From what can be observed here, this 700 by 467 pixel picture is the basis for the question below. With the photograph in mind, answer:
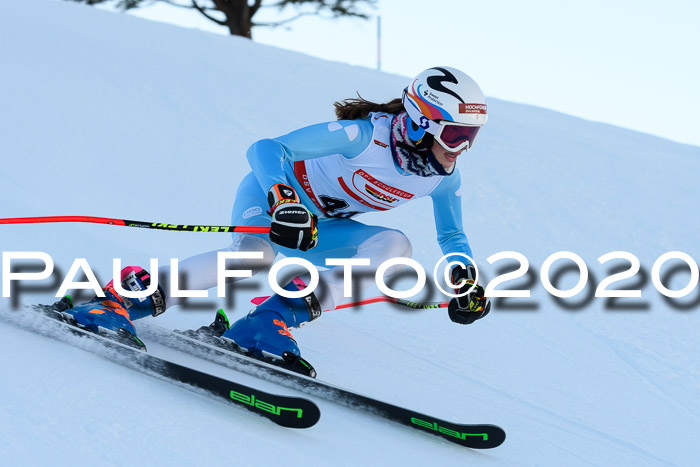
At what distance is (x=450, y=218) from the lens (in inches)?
127

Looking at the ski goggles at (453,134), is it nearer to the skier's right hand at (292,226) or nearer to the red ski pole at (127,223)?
the skier's right hand at (292,226)

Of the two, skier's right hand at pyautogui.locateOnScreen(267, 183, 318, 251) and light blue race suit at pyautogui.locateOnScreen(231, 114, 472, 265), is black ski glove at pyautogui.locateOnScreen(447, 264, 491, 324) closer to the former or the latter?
light blue race suit at pyautogui.locateOnScreen(231, 114, 472, 265)

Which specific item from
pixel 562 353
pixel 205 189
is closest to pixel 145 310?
pixel 562 353

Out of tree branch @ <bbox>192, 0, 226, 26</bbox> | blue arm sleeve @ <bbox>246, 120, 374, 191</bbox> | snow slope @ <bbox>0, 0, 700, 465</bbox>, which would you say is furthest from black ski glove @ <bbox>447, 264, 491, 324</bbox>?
tree branch @ <bbox>192, 0, 226, 26</bbox>

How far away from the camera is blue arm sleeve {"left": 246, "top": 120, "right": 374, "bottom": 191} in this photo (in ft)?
9.02

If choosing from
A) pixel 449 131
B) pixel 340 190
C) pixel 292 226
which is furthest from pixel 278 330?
pixel 449 131

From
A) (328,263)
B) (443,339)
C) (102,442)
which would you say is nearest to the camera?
(102,442)

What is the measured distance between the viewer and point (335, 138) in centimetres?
282

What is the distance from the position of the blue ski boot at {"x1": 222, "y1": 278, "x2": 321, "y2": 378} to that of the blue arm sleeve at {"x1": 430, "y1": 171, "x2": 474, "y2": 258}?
684mm

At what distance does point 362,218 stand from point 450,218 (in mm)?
3368

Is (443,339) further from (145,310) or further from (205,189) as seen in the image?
(205,189)

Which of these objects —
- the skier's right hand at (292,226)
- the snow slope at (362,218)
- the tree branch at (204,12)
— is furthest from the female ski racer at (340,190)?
the tree branch at (204,12)

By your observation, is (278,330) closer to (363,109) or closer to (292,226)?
(292,226)

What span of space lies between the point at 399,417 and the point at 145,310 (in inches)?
38.8
